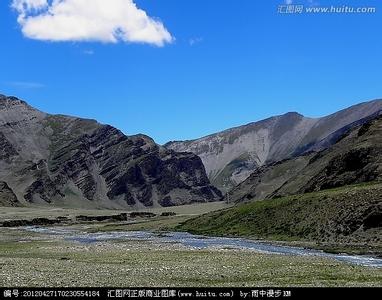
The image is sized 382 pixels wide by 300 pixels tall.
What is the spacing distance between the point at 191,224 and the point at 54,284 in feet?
422

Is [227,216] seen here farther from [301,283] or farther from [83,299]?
[83,299]

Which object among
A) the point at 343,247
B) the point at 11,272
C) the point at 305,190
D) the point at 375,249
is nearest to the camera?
the point at 11,272

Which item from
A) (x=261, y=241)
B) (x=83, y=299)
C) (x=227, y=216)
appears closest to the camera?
(x=83, y=299)

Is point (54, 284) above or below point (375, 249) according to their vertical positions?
above

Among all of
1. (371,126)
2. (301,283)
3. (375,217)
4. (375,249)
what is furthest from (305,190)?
(301,283)

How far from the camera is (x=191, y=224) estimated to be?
16312cm

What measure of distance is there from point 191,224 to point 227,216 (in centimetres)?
2023

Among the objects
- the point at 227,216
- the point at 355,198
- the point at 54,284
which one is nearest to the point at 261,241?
the point at 355,198

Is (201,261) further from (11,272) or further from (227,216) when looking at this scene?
(227,216)

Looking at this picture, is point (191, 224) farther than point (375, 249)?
Yes

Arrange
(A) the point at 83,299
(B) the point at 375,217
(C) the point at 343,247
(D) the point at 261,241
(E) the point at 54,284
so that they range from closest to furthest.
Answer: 1. (A) the point at 83,299
2. (E) the point at 54,284
3. (C) the point at 343,247
4. (B) the point at 375,217
5. (D) the point at 261,241

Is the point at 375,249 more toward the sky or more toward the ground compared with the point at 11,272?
more toward the ground

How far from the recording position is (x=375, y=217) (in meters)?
92.6

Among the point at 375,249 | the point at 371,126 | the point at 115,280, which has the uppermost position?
the point at 371,126
